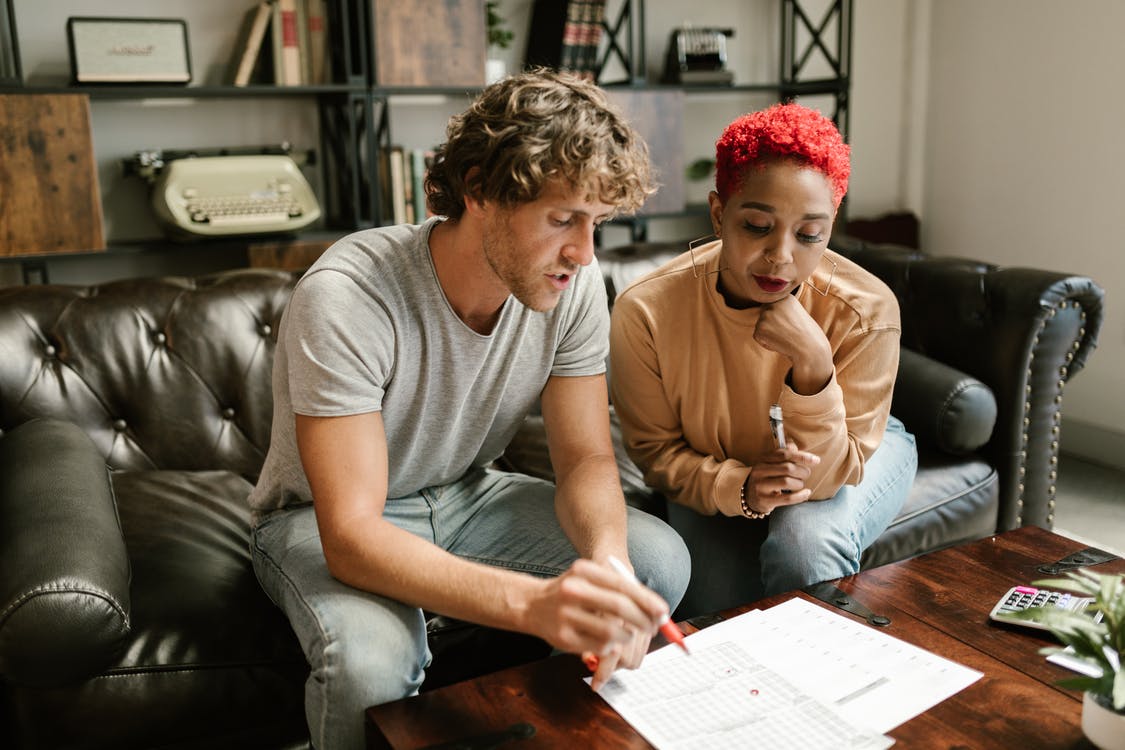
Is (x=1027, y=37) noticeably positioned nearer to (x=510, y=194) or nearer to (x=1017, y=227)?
(x=1017, y=227)

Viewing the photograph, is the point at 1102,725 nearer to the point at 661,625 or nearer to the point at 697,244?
the point at 661,625

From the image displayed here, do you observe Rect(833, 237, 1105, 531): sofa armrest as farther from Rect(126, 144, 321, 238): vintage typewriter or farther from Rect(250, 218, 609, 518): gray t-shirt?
Rect(126, 144, 321, 238): vintage typewriter

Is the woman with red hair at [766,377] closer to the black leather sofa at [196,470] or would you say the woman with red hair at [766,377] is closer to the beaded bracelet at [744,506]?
the beaded bracelet at [744,506]

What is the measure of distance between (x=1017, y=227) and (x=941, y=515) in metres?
2.05

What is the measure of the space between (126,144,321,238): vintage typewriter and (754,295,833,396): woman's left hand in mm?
1758

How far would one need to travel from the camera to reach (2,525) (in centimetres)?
142

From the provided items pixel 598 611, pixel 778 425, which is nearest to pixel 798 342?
pixel 778 425

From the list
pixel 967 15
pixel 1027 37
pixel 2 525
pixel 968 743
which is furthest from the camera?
pixel 967 15

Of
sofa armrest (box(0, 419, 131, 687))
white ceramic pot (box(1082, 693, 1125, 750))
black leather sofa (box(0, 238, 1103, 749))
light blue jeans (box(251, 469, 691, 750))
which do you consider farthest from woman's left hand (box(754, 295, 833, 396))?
sofa armrest (box(0, 419, 131, 687))

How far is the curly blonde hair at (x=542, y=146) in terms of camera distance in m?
1.25

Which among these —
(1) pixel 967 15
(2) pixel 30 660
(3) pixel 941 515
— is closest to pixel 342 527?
(2) pixel 30 660

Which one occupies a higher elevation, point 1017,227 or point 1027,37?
point 1027,37

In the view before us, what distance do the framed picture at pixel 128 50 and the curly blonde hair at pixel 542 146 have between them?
5.48 ft

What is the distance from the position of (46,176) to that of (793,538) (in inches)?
84.2
